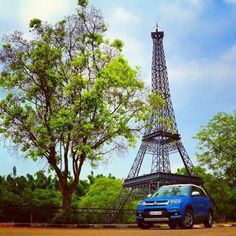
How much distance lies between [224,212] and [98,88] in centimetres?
3884

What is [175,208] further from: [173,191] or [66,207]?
[66,207]

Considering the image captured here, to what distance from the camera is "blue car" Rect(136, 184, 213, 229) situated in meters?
15.4

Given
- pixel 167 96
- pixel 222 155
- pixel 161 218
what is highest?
pixel 167 96

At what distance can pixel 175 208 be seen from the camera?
15.3 m

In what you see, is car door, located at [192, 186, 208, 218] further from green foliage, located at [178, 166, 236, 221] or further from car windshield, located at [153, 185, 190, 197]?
green foliage, located at [178, 166, 236, 221]

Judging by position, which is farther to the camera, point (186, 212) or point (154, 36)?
point (154, 36)

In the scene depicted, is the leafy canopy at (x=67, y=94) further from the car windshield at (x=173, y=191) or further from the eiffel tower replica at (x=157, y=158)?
the eiffel tower replica at (x=157, y=158)

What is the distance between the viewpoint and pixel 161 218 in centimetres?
1549

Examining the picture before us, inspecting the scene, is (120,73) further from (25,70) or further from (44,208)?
(44,208)

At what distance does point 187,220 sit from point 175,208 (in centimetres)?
80

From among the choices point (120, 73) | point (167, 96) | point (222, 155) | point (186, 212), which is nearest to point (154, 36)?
point (167, 96)

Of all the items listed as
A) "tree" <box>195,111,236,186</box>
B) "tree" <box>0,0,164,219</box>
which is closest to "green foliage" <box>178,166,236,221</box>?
"tree" <box>195,111,236,186</box>

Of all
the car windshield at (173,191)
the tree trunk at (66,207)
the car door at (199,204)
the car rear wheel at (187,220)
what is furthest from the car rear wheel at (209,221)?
the tree trunk at (66,207)

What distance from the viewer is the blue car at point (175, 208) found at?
1538cm
